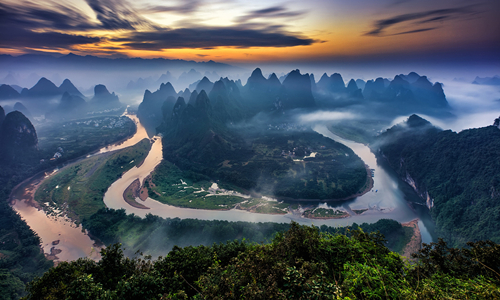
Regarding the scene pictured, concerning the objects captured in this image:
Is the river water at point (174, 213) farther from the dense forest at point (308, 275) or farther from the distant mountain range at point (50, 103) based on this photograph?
the distant mountain range at point (50, 103)

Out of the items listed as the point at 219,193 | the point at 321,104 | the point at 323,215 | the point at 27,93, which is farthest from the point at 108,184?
the point at 27,93

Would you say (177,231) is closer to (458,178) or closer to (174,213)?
(174,213)

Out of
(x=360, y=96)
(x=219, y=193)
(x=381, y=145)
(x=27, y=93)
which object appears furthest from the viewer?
(x=360, y=96)

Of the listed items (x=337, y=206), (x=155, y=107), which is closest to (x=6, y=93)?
(x=155, y=107)

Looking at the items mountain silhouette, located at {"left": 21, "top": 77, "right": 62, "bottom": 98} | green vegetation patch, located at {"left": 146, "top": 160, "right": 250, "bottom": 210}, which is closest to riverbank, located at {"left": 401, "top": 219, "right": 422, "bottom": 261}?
green vegetation patch, located at {"left": 146, "top": 160, "right": 250, "bottom": 210}

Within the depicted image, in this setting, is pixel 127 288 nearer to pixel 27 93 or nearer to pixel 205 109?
pixel 205 109
